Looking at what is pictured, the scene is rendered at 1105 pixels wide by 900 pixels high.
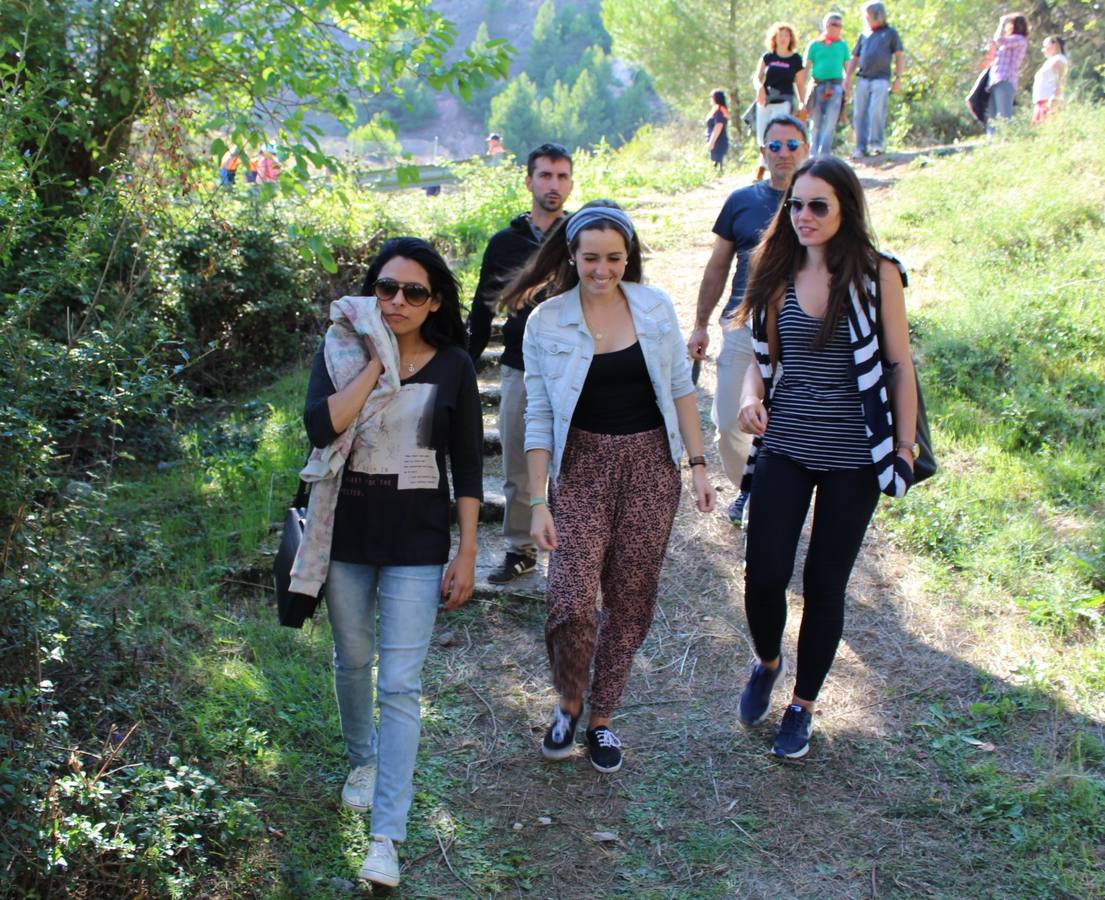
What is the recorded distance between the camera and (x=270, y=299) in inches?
352

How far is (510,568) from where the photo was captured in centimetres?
523

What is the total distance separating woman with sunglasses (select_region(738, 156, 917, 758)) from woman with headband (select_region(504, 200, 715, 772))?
0.95 ft

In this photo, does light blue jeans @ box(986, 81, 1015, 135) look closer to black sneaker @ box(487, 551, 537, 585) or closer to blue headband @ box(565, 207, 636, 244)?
black sneaker @ box(487, 551, 537, 585)

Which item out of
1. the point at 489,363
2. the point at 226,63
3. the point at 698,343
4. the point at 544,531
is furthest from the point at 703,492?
the point at 226,63

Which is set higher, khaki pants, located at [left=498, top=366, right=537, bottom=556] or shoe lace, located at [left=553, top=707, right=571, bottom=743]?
khaki pants, located at [left=498, top=366, right=537, bottom=556]

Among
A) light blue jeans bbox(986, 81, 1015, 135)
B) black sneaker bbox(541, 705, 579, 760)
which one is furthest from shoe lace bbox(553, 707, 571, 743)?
light blue jeans bbox(986, 81, 1015, 135)

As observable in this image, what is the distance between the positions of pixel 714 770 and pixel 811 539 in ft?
3.43

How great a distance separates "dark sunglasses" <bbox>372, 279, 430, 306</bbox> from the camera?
3051mm

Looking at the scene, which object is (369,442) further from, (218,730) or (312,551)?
(218,730)

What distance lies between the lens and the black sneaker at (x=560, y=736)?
3.81 metres

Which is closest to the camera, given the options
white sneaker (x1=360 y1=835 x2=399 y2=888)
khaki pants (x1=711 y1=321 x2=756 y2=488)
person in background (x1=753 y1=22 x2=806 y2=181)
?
white sneaker (x1=360 y1=835 x2=399 y2=888)

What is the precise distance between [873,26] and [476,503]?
11.8m

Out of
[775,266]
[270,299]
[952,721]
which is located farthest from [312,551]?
[270,299]

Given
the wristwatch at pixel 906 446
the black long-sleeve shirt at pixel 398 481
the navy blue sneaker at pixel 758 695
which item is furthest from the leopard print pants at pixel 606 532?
the wristwatch at pixel 906 446
